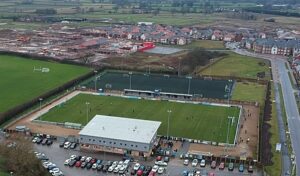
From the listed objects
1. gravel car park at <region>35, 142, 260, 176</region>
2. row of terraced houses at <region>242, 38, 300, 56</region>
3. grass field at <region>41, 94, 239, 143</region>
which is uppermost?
row of terraced houses at <region>242, 38, 300, 56</region>

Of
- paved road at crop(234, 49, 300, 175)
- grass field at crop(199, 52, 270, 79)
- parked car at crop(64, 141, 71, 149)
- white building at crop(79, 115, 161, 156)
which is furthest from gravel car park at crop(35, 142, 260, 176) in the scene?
grass field at crop(199, 52, 270, 79)

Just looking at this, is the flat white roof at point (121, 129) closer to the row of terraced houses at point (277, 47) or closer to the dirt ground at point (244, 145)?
the dirt ground at point (244, 145)

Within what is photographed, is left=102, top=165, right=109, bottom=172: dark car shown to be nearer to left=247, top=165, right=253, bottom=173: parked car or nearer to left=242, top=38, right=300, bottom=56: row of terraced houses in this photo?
left=247, top=165, right=253, bottom=173: parked car

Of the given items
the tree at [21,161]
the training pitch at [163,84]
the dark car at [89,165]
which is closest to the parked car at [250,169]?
the dark car at [89,165]

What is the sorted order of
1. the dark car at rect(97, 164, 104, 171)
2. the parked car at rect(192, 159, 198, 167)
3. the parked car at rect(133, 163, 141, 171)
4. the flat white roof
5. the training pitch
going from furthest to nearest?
the training pitch < the flat white roof < the parked car at rect(192, 159, 198, 167) < the parked car at rect(133, 163, 141, 171) < the dark car at rect(97, 164, 104, 171)

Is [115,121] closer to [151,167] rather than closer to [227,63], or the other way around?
Result: [151,167]

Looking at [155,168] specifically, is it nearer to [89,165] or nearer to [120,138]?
[120,138]

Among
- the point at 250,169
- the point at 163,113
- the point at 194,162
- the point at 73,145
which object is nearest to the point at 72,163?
the point at 73,145
